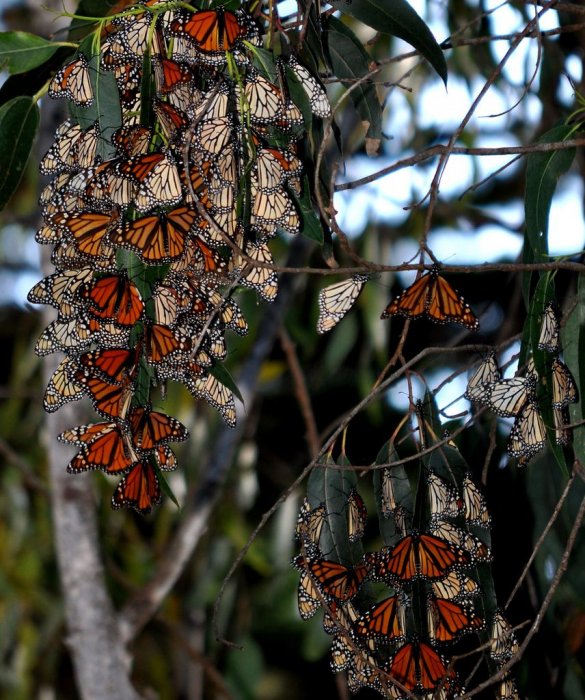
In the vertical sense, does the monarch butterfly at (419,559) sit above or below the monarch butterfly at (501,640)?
above

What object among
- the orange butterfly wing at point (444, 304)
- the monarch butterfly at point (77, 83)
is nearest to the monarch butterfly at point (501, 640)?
the orange butterfly wing at point (444, 304)

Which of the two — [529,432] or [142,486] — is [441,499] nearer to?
[529,432]

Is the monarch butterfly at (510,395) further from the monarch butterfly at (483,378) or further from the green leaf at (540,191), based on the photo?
the green leaf at (540,191)

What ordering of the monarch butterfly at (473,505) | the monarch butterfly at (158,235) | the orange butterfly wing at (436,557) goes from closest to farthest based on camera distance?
the monarch butterfly at (158,235) → the orange butterfly wing at (436,557) → the monarch butterfly at (473,505)

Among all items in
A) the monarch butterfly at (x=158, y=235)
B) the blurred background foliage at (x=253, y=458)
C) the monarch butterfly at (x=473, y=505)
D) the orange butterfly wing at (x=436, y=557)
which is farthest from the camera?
the blurred background foliage at (x=253, y=458)

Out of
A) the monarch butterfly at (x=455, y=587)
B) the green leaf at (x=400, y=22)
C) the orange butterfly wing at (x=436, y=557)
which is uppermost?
the green leaf at (x=400, y=22)

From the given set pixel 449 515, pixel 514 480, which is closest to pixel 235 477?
pixel 514 480

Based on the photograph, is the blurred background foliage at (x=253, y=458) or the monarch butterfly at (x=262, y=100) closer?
the monarch butterfly at (x=262, y=100)

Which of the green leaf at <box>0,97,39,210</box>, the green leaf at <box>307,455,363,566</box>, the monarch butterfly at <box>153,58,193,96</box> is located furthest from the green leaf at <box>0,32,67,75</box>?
the green leaf at <box>307,455,363,566</box>
